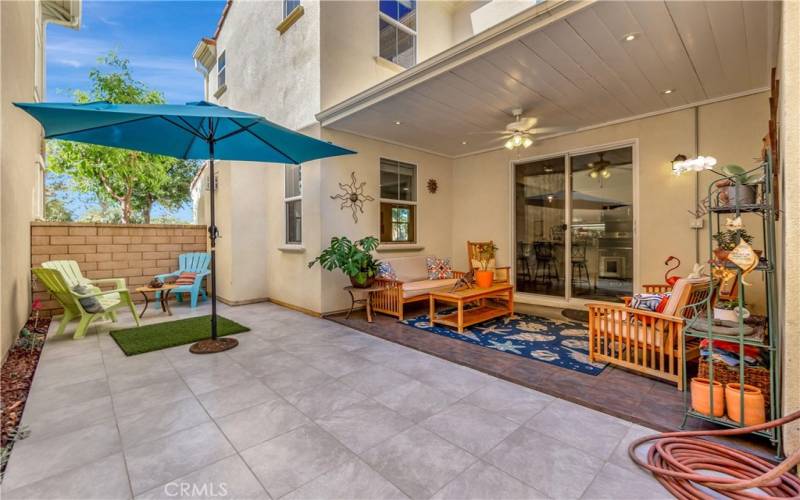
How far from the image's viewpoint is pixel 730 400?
80.8 inches

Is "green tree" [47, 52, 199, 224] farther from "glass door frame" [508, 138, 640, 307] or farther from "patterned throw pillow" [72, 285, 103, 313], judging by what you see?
"glass door frame" [508, 138, 640, 307]

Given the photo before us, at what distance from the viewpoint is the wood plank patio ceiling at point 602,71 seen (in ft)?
8.47

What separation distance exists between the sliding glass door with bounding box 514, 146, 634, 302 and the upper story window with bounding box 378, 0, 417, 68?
3.00m

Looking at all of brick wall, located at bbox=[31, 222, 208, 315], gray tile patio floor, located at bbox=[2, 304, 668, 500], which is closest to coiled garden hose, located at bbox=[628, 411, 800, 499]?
gray tile patio floor, located at bbox=[2, 304, 668, 500]

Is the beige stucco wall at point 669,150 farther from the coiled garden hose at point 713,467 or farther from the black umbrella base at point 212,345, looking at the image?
the black umbrella base at point 212,345

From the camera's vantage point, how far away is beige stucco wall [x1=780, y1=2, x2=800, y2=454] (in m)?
1.56

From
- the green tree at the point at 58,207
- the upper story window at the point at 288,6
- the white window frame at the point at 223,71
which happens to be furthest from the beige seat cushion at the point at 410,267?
the green tree at the point at 58,207

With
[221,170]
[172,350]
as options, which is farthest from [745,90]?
[221,170]

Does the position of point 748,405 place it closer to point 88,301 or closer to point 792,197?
point 792,197

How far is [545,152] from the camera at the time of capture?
549cm

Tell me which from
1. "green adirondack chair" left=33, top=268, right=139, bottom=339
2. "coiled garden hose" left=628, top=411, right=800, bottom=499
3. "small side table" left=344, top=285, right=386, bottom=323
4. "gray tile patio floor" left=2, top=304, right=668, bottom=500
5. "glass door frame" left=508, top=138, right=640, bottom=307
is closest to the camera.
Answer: "coiled garden hose" left=628, top=411, right=800, bottom=499

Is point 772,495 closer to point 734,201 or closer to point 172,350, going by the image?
point 734,201

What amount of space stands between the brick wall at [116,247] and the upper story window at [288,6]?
438 cm

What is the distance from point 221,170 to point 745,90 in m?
7.72
